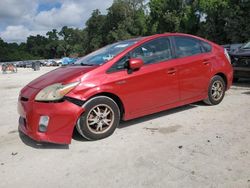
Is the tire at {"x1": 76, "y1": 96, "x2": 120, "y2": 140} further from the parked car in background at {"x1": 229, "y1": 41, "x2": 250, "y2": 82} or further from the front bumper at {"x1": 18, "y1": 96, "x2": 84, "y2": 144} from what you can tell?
the parked car in background at {"x1": 229, "y1": 41, "x2": 250, "y2": 82}

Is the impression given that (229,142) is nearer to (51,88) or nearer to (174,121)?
(174,121)

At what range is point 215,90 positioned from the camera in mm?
6395

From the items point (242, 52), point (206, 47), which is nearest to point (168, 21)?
point (242, 52)

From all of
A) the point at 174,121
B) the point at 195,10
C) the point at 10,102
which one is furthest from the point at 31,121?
the point at 195,10

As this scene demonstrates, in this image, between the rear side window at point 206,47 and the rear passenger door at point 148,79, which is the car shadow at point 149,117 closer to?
→ the rear passenger door at point 148,79

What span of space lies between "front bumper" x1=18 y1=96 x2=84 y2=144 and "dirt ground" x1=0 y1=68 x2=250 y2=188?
21cm

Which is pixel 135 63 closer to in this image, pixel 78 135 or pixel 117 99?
pixel 117 99

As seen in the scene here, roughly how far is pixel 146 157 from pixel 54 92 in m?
1.58

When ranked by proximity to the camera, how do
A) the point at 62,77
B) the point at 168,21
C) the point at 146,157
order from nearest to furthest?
1. the point at 146,157
2. the point at 62,77
3. the point at 168,21

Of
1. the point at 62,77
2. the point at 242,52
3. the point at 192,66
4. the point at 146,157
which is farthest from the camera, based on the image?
the point at 242,52

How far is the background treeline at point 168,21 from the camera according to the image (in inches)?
1538

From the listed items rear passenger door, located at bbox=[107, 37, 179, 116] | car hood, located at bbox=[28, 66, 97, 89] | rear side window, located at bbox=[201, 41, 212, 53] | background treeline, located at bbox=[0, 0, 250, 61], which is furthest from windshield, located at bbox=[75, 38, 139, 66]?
background treeline, located at bbox=[0, 0, 250, 61]

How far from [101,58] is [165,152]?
2.02 m

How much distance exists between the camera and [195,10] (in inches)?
2030
